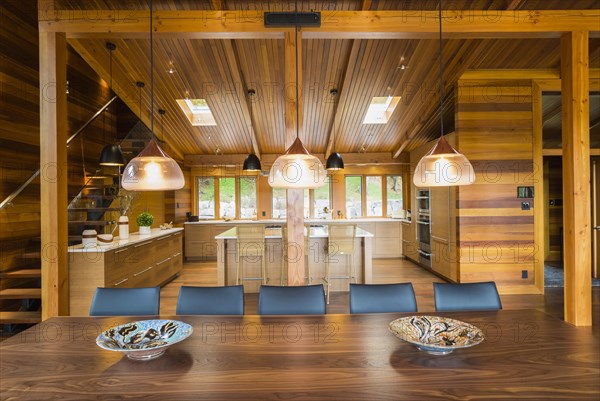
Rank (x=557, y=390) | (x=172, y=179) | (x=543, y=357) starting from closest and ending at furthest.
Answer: (x=557, y=390) < (x=543, y=357) < (x=172, y=179)

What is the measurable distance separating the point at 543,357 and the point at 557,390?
28 cm

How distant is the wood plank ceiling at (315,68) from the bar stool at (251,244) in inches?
82.8

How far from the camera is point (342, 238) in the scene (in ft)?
14.8

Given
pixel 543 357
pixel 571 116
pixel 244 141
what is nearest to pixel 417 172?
pixel 543 357

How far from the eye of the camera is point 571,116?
10.1 ft

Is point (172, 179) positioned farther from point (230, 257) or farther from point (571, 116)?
point (571, 116)

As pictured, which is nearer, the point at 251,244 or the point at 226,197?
the point at 251,244

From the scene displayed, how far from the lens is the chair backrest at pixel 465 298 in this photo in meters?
2.19

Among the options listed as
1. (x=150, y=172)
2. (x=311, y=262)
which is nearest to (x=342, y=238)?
(x=311, y=262)

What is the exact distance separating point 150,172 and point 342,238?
3148 mm

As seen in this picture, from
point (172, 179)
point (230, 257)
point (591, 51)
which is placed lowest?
point (230, 257)

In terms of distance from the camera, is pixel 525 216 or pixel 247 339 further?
pixel 525 216

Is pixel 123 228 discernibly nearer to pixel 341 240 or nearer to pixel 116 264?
pixel 116 264

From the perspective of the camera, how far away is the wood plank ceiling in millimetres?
3936
